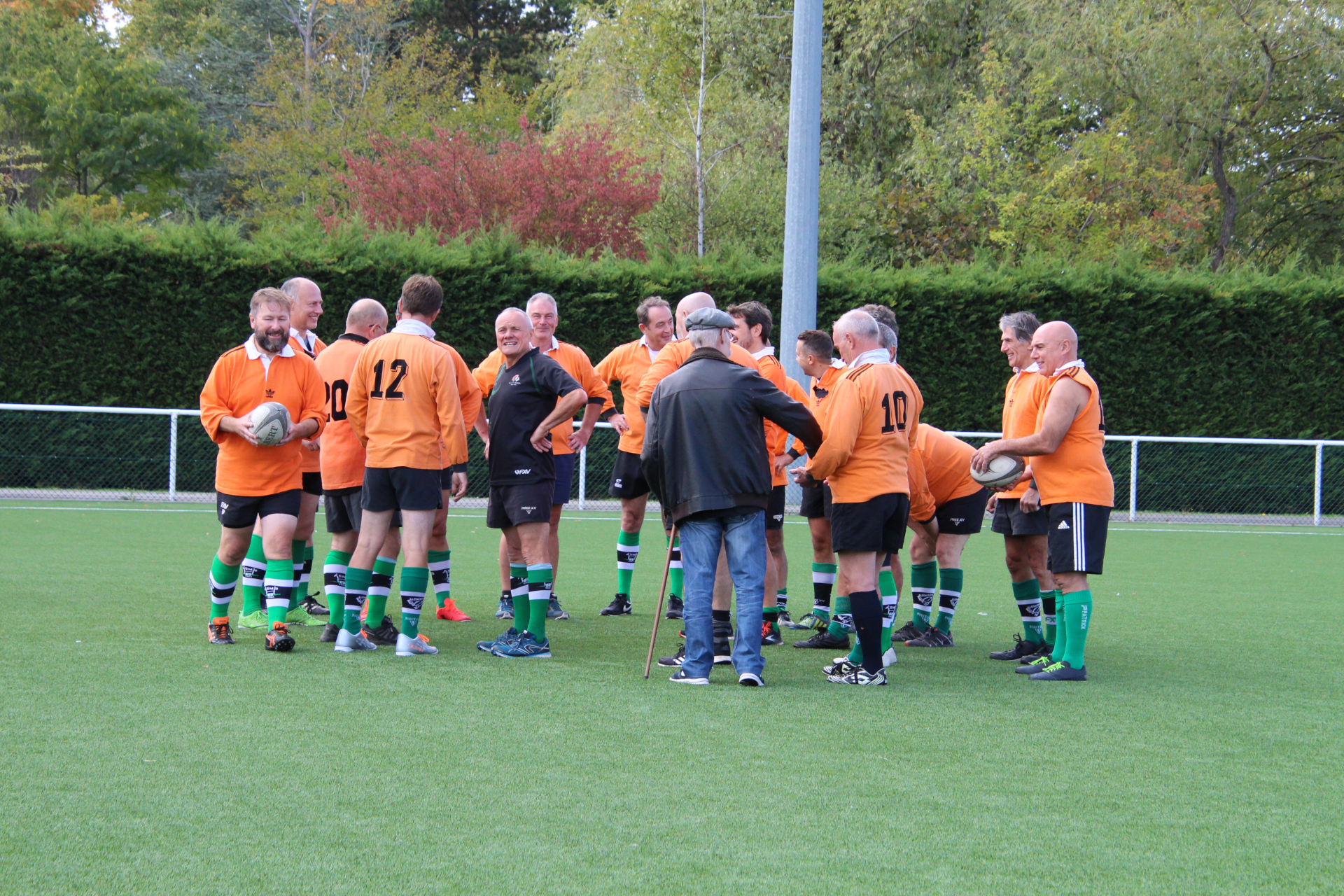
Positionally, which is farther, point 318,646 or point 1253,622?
point 1253,622

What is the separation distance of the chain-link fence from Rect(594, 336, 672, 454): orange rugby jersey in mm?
6396

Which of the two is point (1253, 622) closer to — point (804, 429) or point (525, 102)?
point (804, 429)

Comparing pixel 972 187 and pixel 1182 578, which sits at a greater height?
pixel 972 187

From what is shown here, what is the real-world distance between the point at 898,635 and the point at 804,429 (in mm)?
2090

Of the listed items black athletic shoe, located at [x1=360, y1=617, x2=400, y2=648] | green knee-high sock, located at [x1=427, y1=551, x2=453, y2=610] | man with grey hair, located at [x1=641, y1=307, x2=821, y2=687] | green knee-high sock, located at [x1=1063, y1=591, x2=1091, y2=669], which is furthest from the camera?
green knee-high sock, located at [x1=427, y1=551, x2=453, y2=610]

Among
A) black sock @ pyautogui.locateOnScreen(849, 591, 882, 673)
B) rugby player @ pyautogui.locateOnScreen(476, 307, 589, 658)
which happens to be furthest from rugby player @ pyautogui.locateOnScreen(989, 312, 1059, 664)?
rugby player @ pyautogui.locateOnScreen(476, 307, 589, 658)

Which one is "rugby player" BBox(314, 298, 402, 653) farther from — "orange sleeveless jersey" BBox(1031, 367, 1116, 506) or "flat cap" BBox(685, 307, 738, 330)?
"orange sleeveless jersey" BBox(1031, 367, 1116, 506)

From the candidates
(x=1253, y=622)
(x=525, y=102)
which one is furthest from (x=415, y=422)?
(x=525, y=102)

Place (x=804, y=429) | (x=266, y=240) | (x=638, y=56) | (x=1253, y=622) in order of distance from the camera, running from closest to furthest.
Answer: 1. (x=804, y=429)
2. (x=1253, y=622)
3. (x=266, y=240)
4. (x=638, y=56)

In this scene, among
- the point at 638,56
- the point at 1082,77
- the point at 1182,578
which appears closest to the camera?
the point at 1182,578

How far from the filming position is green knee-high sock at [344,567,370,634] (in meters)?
6.17

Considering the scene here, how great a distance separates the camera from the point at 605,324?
16609 mm

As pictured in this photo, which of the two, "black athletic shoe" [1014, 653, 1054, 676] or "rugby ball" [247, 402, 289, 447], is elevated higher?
"rugby ball" [247, 402, 289, 447]

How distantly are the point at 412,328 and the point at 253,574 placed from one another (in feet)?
5.83
